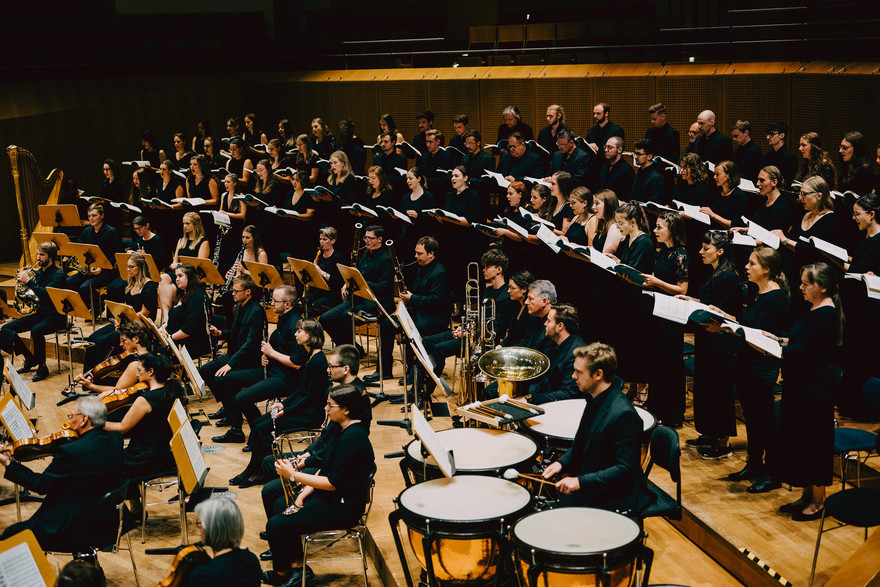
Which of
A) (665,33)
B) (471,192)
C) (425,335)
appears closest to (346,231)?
(471,192)

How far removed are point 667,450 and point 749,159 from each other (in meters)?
4.55

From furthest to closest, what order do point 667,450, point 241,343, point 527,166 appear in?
1. point 527,166
2. point 241,343
3. point 667,450

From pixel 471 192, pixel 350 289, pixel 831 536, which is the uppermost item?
pixel 471 192

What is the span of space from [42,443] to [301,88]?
10331 mm

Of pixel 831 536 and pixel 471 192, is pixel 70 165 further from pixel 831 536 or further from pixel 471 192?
pixel 831 536

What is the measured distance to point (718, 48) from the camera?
34.2 ft

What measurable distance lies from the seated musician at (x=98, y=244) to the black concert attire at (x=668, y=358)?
5946mm

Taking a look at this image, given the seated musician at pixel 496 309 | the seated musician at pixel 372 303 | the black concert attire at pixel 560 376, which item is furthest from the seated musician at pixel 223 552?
the seated musician at pixel 372 303

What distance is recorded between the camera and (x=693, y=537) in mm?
5016

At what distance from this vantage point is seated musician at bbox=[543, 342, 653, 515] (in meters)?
4.04

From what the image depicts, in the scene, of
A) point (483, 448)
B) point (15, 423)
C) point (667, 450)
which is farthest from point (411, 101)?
point (667, 450)

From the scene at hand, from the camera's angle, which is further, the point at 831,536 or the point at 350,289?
the point at 350,289

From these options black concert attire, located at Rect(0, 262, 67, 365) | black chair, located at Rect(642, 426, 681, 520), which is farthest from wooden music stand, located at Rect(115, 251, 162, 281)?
black chair, located at Rect(642, 426, 681, 520)

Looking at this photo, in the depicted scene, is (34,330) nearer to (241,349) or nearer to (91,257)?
(91,257)
